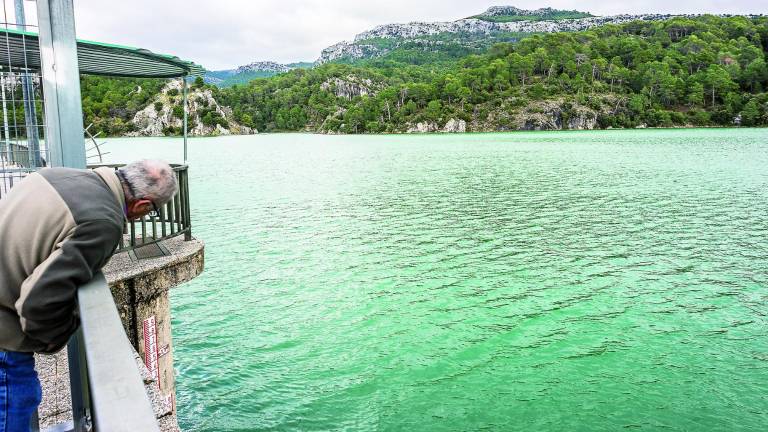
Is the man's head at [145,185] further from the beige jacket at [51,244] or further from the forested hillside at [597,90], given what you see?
the forested hillside at [597,90]

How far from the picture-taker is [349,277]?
1365cm

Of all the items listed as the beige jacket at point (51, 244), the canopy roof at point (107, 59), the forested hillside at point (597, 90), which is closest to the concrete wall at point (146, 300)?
the beige jacket at point (51, 244)

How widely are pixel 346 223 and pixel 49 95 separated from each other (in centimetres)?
1774

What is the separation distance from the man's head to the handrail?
84cm

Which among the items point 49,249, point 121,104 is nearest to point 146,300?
point 49,249

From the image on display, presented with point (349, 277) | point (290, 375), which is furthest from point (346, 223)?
point (290, 375)

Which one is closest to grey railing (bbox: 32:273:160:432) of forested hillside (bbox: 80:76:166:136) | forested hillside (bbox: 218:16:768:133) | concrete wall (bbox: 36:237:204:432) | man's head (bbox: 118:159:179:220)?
man's head (bbox: 118:159:179:220)

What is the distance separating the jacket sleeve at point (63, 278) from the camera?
2178 millimetres

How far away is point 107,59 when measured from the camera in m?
7.26

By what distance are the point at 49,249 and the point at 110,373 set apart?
43.2 inches

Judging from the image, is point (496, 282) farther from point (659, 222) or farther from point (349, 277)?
point (659, 222)

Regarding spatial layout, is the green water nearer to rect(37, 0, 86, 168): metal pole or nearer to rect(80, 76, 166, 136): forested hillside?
rect(37, 0, 86, 168): metal pole

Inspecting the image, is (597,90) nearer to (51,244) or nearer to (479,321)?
(479,321)

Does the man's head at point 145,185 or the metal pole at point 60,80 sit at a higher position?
the metal pole at point 60,80
